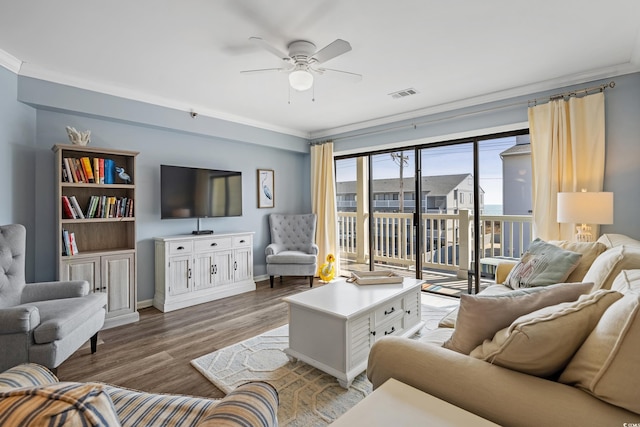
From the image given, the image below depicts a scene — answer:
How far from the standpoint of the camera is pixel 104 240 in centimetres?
335

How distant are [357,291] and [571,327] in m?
1.70

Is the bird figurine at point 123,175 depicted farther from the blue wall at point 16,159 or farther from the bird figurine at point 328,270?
the bird figurine at point 328,270

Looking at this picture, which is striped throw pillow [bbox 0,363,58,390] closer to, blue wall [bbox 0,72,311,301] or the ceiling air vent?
blue wall [bbox 0,72,311,301]

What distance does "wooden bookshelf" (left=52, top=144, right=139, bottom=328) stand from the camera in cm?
284

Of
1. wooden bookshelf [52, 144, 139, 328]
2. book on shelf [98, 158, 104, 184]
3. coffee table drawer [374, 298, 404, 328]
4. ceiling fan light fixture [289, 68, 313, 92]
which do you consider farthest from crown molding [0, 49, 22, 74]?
coffee table drawer [374, 298, 404, 328]

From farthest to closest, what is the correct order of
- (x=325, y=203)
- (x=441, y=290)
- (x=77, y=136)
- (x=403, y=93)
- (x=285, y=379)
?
(x=325, y=203)
(x=441, y=290)
(x=403, y=93)
(x=77, y=136)
(x=285, y=379)

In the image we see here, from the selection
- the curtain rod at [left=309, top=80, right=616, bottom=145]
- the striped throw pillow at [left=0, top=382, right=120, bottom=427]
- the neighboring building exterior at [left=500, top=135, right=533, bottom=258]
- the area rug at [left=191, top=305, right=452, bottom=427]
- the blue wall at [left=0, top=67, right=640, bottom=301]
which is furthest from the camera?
the neighboring building exterior at [left=500, top=135, right=533, bottom=258]

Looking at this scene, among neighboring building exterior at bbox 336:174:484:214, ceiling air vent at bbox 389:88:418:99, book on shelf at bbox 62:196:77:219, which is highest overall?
ceiling air vent at bbox 389:88:418:99

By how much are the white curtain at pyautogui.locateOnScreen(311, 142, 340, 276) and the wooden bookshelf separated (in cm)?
279

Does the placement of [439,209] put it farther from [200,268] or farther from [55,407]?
[55,407]

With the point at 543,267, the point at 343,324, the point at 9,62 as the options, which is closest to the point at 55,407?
the point at 343,324

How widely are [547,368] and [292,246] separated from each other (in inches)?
168

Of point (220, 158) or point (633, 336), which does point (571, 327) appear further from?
point (220, 158)

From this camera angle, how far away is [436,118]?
3.93m
